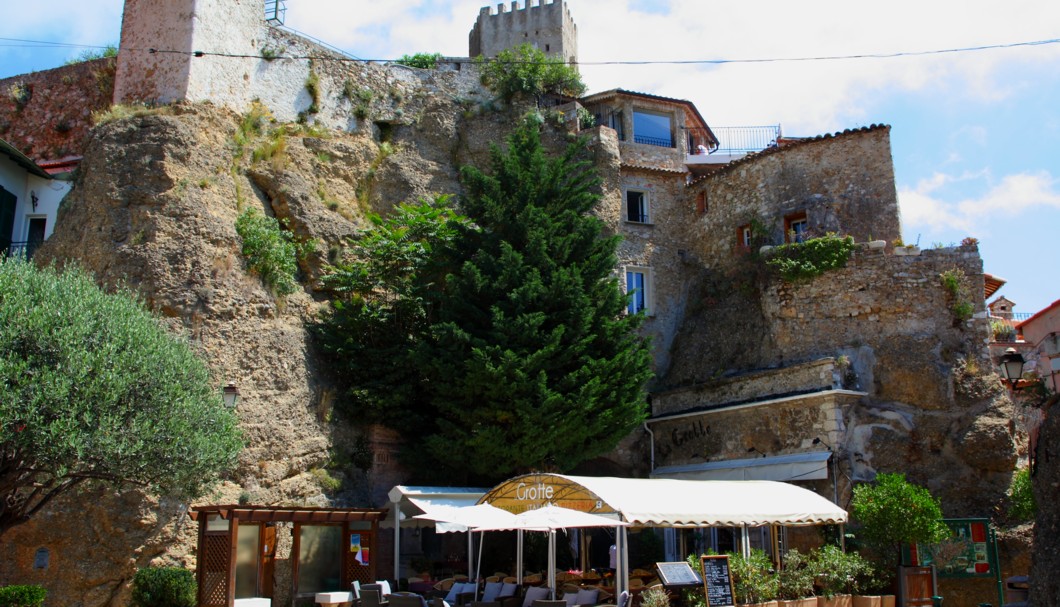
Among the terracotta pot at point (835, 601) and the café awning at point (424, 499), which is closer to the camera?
the terracotta pot at point (835, 601)

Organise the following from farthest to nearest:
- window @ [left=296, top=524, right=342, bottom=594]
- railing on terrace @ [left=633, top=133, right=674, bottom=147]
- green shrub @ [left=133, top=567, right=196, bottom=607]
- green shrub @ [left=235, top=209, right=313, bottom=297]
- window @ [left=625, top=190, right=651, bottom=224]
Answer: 1. railing on terrace @ [left=633, top=133, right=674, bottom=147]
2. window @ [left=625, top=190, right=651, bottom=224]
3. green shrub @ [left=235, top=209, right=313, bottom=297]
4. window @ [left=296, top=524, right=342, bottom=594]
5. green shrub @ [left=133, top=567, right=196, bottom=607]

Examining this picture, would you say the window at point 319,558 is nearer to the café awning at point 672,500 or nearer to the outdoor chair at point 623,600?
the café awning at point 672,500

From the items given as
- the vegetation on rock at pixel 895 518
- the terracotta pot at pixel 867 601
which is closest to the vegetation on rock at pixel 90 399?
the terracotta pot at pixel 867 601

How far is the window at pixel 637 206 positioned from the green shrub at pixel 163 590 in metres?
16.6

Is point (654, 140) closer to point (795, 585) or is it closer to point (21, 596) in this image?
point (795, 585)

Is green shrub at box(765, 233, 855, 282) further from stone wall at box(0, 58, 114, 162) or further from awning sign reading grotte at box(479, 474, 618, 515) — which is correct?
stone wall at box(0, 58, 114, 162)

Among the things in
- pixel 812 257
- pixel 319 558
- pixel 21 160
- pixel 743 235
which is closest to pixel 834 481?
pixel 812 257

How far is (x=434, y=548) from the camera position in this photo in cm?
2175

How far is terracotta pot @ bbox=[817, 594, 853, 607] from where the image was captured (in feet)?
47.8

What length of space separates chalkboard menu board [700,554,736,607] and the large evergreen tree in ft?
19.5

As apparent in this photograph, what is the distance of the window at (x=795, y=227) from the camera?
2377 centimetres

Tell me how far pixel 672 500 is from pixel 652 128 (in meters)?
16.4

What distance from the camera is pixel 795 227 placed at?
24.4 meters

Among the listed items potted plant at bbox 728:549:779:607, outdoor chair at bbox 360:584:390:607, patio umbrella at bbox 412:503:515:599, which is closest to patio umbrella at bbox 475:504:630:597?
patio umbrella at bbox 412:503:515:599
